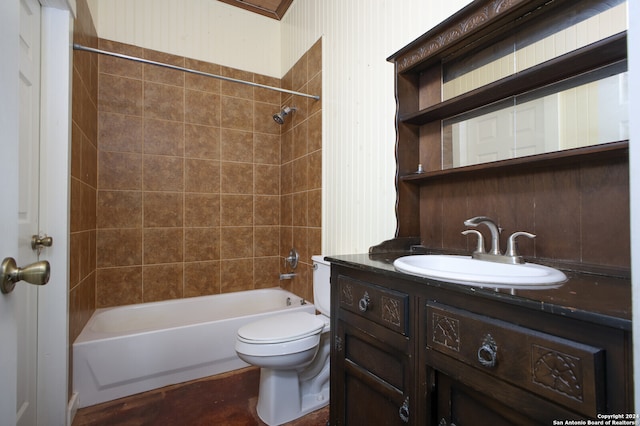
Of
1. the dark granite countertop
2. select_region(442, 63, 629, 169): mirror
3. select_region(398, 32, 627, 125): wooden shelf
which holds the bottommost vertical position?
the dark granite countertop

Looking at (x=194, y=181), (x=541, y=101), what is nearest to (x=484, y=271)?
(x=541, y=101)

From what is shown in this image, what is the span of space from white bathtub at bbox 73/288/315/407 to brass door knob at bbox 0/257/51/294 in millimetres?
1425

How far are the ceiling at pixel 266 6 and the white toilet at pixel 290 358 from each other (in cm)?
230

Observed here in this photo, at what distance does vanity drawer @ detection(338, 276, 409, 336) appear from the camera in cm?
89

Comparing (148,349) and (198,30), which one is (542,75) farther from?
(198,30)

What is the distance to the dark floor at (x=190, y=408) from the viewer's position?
156 centimetres

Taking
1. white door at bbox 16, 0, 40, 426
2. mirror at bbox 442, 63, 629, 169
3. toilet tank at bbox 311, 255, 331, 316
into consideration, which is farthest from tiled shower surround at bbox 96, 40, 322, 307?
mirror at bbox 442, 63, 629, 169

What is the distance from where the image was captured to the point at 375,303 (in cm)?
99

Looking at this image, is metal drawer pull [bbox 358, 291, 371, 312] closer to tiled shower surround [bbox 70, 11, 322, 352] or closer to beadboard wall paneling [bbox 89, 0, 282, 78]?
tiled shower surround [bbox 70, 11, 322, 352]

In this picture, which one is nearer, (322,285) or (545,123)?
(545,123)

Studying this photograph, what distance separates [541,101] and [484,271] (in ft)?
1.99

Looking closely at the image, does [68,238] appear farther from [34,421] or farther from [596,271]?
[596,271]

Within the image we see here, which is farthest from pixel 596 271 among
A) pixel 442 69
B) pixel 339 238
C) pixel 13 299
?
pixel 13 299

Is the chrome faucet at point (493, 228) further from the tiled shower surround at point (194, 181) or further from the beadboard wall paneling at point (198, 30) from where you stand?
the beadboard wall paneling at point (198, 30)
